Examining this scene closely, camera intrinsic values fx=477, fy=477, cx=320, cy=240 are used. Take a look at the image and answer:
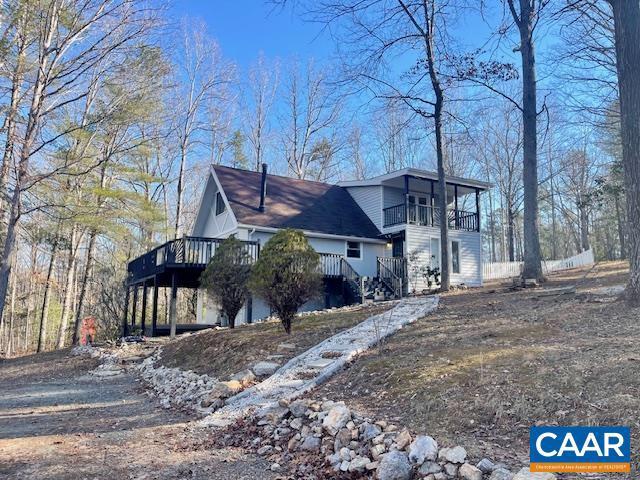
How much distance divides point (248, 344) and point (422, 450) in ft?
20.3

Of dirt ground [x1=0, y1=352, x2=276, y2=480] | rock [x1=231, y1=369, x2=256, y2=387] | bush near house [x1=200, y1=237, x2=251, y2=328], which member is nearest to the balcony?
bush near house [x1=200, y1=237, x2=251, y2=328]

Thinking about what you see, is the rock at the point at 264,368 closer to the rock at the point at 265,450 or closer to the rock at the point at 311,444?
the rock at the point at 265,450

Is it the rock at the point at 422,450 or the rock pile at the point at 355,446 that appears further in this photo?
the rock at the point at 422,450

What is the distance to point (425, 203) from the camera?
2278 cm

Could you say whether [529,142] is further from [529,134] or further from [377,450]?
[377,450]

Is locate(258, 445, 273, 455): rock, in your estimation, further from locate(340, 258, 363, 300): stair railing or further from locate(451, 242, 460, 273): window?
locate(451, 242, 460, 273): window

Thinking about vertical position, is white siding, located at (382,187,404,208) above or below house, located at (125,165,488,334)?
above

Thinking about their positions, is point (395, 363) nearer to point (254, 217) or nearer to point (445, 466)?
point (445, 466)

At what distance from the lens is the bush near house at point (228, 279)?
11867 millimetres

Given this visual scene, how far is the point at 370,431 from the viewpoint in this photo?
4203 millimetres

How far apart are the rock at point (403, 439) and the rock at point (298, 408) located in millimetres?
1481

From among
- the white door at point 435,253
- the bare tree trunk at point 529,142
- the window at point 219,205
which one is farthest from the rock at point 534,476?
the white door at point 435,253

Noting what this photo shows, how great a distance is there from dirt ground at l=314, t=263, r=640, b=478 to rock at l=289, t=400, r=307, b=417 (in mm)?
500

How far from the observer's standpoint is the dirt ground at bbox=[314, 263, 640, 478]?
3.89m
